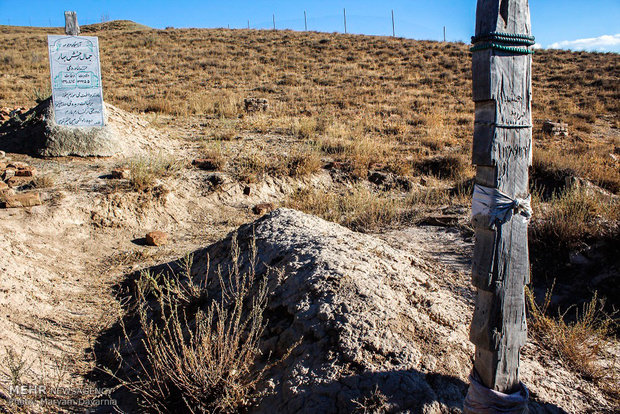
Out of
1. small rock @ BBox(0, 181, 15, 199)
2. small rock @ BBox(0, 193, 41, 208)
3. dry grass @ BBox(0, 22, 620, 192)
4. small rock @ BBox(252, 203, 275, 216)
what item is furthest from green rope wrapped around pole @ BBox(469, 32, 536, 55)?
dry grass @ BBox(0, 22, 620, 192)

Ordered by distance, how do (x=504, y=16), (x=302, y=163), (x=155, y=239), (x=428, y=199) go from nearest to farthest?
(x=504, y=16) → (x=155, y=239) → (x=428, y=199) → (x=302, y=163)

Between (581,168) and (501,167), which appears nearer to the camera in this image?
(501,167)

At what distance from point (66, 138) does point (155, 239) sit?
A: 3.10 meters

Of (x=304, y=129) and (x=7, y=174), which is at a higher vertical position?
(x=304, y=129)

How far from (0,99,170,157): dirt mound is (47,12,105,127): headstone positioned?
65cm

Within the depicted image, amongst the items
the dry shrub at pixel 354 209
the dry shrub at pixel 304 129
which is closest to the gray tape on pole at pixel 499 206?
the dry shrub at pixel 354 209

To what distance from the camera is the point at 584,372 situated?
2820 mm

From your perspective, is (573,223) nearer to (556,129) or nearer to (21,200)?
(21,200)

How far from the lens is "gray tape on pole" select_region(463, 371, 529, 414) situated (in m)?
1.89

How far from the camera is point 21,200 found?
5000 millimetres

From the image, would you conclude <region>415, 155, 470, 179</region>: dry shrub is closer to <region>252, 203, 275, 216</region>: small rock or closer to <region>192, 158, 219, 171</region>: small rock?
<region>252, 203, 275, 216</region>: small rock

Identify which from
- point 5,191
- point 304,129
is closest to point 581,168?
point 304,129

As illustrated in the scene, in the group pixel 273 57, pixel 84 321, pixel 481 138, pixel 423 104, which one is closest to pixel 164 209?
pixel 84 321

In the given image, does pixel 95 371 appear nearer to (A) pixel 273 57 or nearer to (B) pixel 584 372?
(B) pixel 584 372
